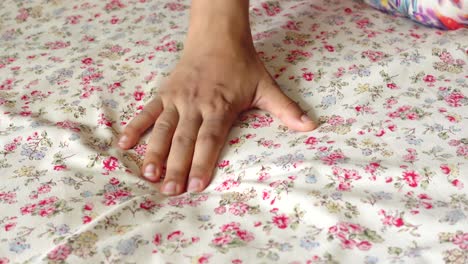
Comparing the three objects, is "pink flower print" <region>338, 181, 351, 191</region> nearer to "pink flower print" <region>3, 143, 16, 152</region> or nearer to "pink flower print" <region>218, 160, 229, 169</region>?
"pink flower print" <region>218, 160, 229, 169</region>

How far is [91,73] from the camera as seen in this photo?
1.00m

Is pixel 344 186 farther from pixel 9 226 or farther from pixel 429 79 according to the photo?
pixel 9 226

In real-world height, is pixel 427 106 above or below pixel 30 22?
above

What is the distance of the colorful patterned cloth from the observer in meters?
0.99

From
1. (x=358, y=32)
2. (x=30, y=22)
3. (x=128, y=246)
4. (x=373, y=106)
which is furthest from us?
(x=30, y=22)

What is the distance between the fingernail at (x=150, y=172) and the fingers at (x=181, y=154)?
2 cm

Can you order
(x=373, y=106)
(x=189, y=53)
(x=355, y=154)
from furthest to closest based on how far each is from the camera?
(x=189, y=53)
(x=373, y=106)
(x=355, y=154)

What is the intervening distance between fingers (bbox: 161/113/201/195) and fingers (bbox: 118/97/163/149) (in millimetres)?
50

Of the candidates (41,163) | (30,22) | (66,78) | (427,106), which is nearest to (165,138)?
(41,163)

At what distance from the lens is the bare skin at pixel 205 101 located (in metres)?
0.78

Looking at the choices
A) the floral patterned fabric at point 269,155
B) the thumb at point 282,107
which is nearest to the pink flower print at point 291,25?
the floral patterned fabric at point 269,155

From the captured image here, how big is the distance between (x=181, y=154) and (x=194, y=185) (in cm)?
6

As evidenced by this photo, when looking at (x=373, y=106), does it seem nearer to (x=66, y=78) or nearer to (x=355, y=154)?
(x=355, y=154)

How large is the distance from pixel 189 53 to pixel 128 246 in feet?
1.34
